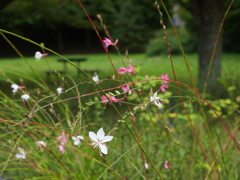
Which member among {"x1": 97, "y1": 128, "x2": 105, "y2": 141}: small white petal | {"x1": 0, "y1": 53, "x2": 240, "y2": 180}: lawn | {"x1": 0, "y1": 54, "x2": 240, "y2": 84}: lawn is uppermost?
{"x1": 97, "y1": 128, "x2": 105, "y2": 141}: small white petal

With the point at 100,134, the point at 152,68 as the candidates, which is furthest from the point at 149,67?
the point at 100,134

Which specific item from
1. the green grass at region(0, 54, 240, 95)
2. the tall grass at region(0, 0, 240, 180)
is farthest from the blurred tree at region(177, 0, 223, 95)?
the tall grass at region(0, 0, 240, 180)

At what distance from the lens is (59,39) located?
27.1m

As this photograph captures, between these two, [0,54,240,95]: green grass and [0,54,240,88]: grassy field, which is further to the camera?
[0,54,240,88]: grassy field

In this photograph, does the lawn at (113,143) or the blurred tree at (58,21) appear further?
the blurred tree at (58,21)

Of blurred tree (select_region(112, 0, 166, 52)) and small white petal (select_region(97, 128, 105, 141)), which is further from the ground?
small white petal (select_region(97, 128, 105, 141))

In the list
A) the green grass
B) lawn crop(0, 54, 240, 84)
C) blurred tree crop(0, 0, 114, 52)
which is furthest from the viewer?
blurred tree crop(0, 0, 114, 52)

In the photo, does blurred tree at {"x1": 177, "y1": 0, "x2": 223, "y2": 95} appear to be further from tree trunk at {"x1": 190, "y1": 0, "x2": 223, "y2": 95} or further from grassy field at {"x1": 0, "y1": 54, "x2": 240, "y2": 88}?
grassy field at {"x1": 0, "y1": 54, "x2": 240, "y2": 88}

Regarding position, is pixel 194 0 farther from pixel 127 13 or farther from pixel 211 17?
pixel 127 13

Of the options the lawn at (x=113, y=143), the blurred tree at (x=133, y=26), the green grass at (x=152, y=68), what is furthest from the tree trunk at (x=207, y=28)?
the blurred tree at (x=133, y=26)

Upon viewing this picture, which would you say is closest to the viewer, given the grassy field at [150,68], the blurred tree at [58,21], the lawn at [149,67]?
the grassy field at [150,68]

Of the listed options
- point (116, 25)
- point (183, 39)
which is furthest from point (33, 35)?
point (183, 39)

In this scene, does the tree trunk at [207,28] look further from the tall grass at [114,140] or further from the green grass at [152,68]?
the tall grass at [114,140]

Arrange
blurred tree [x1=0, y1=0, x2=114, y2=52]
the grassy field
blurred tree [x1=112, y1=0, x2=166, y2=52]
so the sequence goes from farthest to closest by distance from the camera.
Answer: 1. blurred tree [x1=112, y1=0, x2=166, y2=52]
2. blurred tree [x1=0, y1=0, x2=114, y2=52]
3. the grassy field
